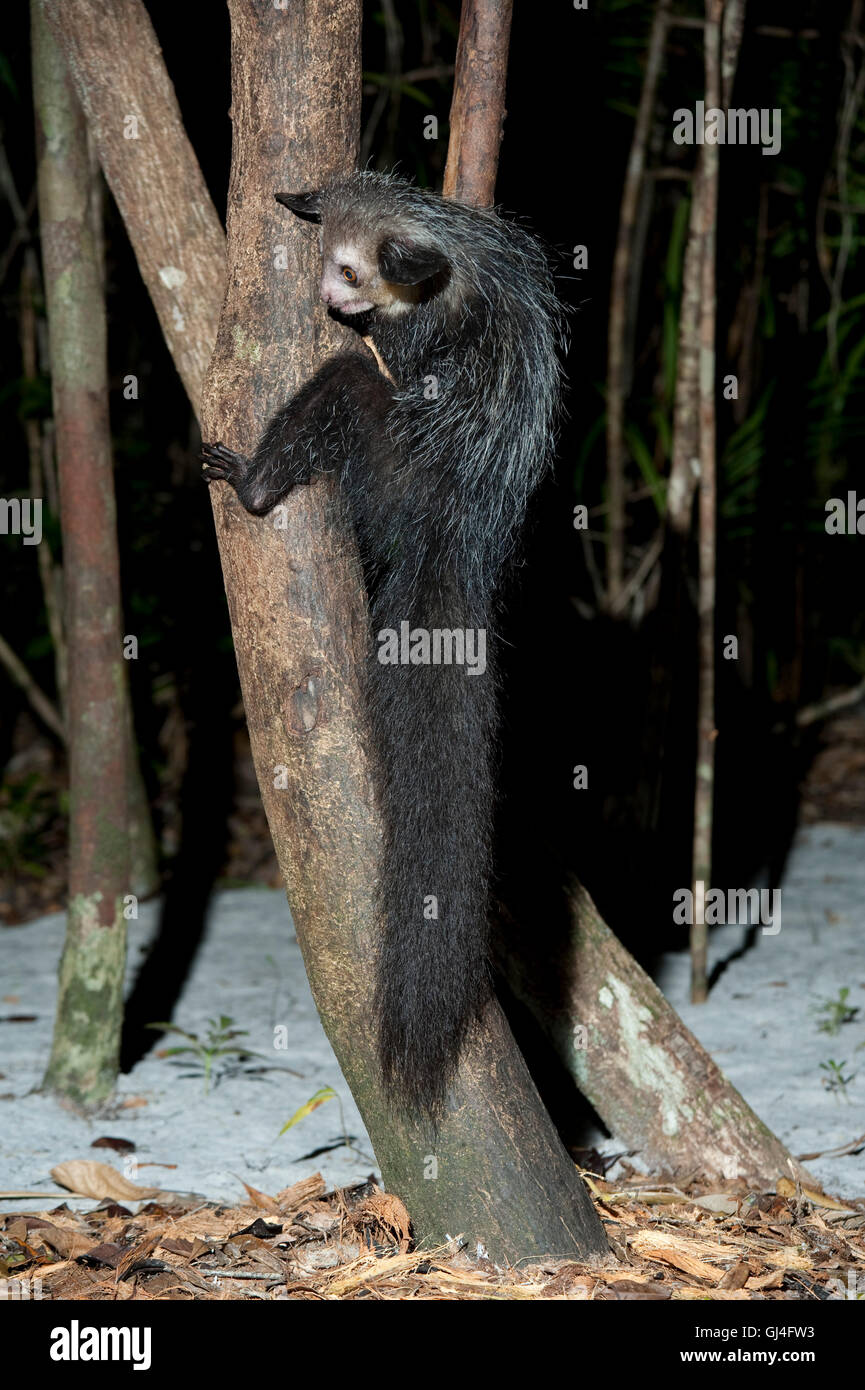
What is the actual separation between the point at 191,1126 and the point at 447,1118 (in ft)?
4.57

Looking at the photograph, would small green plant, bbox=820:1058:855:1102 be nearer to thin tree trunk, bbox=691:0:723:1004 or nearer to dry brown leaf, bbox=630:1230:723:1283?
thin tree trunk, bbox=691:0:723:1004

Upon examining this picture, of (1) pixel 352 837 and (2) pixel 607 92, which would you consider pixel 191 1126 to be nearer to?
(1) pixel 352 837

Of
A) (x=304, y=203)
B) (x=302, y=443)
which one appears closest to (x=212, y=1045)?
(x=302, y=443)

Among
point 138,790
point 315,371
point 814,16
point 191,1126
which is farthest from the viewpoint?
point 814,16

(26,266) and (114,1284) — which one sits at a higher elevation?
(26,266)

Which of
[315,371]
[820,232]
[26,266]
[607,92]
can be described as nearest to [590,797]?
[820,232]

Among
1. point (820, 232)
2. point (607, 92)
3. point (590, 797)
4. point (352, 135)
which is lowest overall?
point (590, 797)

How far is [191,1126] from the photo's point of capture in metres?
3.77

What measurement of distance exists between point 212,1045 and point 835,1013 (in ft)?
6.86

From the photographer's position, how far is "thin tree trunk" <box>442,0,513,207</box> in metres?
2.88

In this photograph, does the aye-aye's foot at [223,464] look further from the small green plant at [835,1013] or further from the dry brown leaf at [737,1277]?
the small green plant at [835,1013]

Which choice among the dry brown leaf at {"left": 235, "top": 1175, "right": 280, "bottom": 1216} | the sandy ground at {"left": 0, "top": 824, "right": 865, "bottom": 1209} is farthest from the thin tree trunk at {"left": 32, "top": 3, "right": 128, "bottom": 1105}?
the dry brown leaf at {"left": 235, "top": 1175, "right": 280, "bottom": 1216}

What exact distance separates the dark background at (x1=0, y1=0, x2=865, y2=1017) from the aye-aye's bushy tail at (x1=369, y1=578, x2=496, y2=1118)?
2212 mm

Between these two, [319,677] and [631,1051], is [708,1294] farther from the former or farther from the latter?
[319,677]
